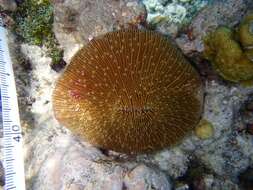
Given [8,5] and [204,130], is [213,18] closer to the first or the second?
[204,130]

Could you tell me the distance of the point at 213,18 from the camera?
14.0ft

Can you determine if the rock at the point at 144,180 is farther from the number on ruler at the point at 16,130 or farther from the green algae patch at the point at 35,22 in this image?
the green algae patch at the point at 35,22

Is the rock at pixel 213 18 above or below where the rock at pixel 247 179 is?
above

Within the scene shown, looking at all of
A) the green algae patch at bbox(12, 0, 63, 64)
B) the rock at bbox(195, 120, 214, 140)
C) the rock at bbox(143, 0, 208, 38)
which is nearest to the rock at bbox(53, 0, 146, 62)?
the rock at bbox(143, 0, 208, 38)

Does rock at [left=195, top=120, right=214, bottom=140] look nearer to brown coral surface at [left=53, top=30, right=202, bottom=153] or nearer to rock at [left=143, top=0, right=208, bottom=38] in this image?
brown coral surface at [left=53, top=30, right=202, bottom=153]

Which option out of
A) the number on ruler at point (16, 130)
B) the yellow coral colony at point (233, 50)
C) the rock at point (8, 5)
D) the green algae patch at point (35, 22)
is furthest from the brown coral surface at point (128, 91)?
the rock at point (8, 5)

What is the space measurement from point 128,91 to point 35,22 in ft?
6.53

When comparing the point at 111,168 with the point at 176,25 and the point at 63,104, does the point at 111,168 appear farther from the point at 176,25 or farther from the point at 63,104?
the point at 176,25

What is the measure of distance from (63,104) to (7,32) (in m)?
1.50

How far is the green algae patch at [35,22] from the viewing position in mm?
4969

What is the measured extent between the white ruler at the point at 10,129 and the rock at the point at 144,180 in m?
1.35

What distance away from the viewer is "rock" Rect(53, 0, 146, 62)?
4418 mm

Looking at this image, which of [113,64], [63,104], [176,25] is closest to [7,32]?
[63,104]

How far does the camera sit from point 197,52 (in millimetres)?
4520
